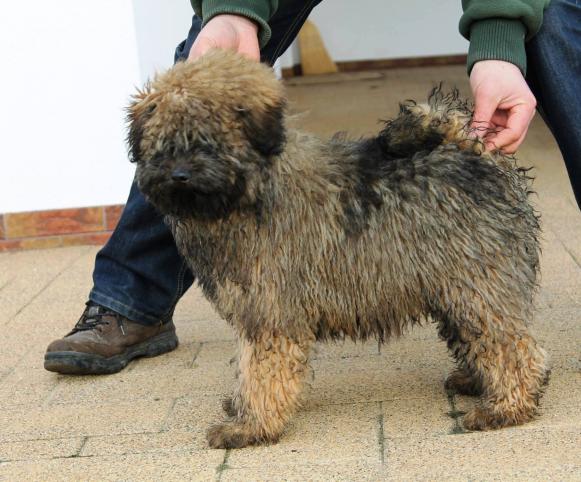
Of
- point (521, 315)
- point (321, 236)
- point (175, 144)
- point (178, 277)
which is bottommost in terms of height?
point (178, 277)

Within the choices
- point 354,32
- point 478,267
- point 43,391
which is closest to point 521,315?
point 478,267

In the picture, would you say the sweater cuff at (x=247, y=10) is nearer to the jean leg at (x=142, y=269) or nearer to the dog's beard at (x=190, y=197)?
the jean leg at (x=142, y=269)

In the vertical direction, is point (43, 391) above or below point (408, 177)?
below

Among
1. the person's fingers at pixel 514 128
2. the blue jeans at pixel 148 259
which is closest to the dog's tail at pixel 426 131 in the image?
the person's fingers at pixel 514 128

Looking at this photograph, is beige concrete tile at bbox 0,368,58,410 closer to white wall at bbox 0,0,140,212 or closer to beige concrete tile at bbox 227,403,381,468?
beige concrete tile at bbox 227,403,381,468

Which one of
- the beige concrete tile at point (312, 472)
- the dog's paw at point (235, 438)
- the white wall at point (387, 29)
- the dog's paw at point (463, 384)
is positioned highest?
the beige concrete tile at point (312, 472)

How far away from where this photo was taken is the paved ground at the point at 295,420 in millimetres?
3125

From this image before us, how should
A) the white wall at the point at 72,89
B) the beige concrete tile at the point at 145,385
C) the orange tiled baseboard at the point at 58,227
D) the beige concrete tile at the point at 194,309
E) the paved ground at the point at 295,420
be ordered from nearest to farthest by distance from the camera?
the paved ground at the point at 295,420
the beige concrete tile at the point at 145,385
the beige concrete tile at the point at 194,309
the white wall at the point at 72,89
the orange tiled baseboard at the point at 58,227

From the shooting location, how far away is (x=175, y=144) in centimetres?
293

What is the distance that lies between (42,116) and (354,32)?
662 centimetres

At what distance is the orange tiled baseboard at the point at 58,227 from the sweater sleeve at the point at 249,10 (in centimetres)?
250

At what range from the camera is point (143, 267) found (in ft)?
14.2

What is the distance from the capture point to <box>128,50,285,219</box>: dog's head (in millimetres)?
2912

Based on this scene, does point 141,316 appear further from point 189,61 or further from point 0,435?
point 189,61
